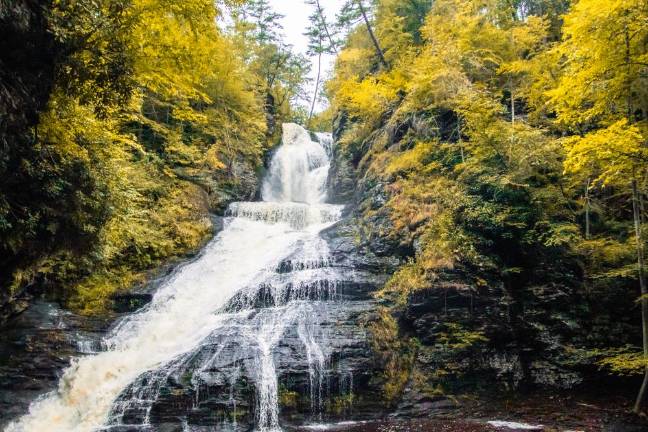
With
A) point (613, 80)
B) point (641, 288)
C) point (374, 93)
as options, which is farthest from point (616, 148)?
point (374, 93)

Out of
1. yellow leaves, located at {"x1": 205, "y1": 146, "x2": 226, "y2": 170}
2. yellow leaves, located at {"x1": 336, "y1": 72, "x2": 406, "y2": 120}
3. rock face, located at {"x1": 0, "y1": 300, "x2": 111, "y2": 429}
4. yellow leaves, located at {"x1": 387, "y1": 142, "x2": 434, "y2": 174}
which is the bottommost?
rock face, located at {"x1": 0, "y1": 300, "x2": 111, "y2": 429}

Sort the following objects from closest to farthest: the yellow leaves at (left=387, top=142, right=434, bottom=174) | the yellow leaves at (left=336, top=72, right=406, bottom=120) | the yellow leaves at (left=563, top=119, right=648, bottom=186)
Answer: the yellow leaves at (left=563, top=119, right=648, bottom=186) < the yellow leaves at (left=387, top=142, right=434, bottom=174) < the yellow leaves at (left=336, top=72, right=406, bottom=120)

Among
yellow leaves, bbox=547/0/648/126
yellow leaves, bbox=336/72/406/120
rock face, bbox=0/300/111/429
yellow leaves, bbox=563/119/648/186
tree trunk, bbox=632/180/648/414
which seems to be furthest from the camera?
yellow leaves, bbox=336/72/406/120

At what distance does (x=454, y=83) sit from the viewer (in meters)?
14.5

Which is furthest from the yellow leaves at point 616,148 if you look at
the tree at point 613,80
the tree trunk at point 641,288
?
the tree trunk at point 641,288

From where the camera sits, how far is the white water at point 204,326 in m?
9.38

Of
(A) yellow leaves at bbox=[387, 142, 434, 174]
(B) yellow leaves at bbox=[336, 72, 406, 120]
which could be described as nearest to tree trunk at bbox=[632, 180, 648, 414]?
(A) yellow leaves at bbox=[387, 142, 434, 174]

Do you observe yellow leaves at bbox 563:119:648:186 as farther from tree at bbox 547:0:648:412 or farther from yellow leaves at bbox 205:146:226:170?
yellow leaves at bbox 205:146:226:170

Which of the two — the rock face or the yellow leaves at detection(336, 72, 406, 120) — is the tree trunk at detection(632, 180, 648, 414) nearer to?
the yellow leaves at detection(336, 72, 406, 120)

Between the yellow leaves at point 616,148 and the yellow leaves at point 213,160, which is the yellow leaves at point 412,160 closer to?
the yellow leaves at point 616,148

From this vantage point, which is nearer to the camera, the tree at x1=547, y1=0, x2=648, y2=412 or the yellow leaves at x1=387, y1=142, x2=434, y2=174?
the tree at x1=547, y1=0, x2=648, y2=412

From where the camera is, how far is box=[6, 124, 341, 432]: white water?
938cm

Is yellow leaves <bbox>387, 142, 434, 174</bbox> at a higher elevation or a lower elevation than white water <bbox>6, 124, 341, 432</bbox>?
higher

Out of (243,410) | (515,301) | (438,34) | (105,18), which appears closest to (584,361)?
(515,301)
